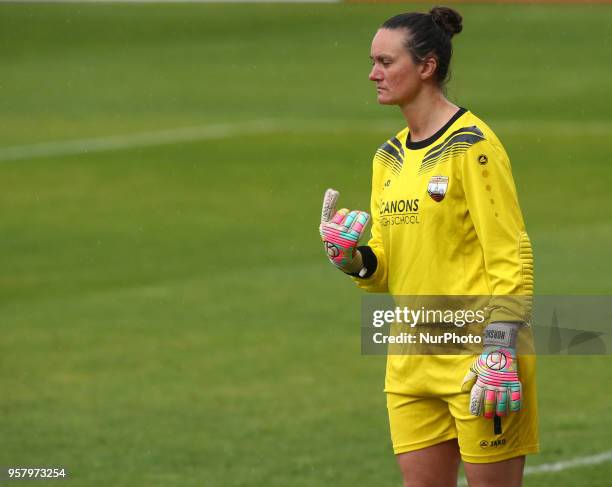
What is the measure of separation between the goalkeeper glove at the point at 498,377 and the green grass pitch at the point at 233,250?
125 cm

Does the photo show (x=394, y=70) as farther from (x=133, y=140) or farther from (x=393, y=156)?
(x=133, y=140)

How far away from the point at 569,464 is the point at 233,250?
10.6 m

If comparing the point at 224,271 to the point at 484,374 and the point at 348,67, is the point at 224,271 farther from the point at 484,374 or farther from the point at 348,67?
the point at 348,67

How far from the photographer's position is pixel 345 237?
600 cm

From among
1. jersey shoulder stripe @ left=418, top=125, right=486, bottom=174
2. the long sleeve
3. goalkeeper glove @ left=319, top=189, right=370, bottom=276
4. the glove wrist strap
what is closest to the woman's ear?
jersey shoulder stripe @ left=418, top=125, right=486, bottom=174

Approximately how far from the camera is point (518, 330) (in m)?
→ 5.56

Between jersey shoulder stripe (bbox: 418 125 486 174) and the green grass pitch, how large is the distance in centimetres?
59

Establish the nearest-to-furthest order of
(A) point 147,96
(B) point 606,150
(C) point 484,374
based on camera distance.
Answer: (C) point 484,374 < (B) point 606,150 < (A) point 147,96

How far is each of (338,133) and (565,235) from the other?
1312cm

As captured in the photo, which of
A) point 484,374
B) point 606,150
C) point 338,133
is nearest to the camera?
point 484,374

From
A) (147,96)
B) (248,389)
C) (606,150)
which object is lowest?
(248,389)

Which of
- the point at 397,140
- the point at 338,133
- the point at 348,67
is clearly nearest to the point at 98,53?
the point at 348,67

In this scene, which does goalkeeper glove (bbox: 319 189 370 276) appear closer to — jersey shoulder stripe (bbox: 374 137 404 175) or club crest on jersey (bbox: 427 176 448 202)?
jersey shoulder stripe (bbox: 374 137 404 175)

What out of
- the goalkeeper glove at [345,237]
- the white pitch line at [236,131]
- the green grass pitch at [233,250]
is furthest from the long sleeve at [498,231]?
the white pitch line at [236,131]
